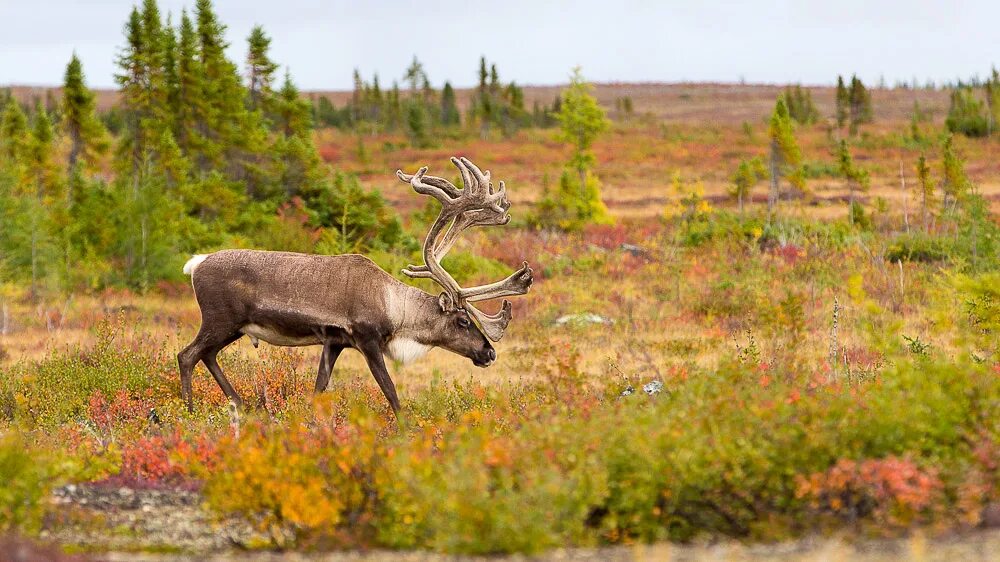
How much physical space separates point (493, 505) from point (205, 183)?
931 inches

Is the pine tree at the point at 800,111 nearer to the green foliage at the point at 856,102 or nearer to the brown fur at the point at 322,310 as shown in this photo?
the green foliage at the point at 856,102

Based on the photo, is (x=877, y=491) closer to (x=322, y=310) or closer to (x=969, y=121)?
(x=322, y=310)

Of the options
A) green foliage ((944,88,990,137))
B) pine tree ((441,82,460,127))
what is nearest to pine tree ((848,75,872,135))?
green foliage ((944,88,990,137))

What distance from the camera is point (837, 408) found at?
6477 millimetres

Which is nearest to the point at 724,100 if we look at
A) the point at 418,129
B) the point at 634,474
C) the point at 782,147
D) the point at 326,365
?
the point at 418,129

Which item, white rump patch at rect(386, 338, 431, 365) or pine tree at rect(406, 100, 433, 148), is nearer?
white rump patch at rect(386, 338, 431, 365)

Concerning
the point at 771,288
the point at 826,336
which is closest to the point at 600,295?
the point at 771,288

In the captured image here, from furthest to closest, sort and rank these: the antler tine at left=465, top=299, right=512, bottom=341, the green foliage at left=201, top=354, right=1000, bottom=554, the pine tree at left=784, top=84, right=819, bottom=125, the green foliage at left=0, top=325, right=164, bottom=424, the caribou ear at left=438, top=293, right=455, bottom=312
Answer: the pine tree at left=784, top=84, right=819, bottom=125, the antler tine at left=465, top=299, right=512, bottom=341, the green foliage at left=0, top=325, right=164, bottom=424, the caribou ear at left=438, top=293, right=455, bottom=312, the green foliage at left=201, top=354, right=1000, bottom=554

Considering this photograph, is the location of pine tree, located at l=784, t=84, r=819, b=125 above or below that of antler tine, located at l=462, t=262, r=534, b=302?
above

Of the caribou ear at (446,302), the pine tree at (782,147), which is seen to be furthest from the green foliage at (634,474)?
the pine tree at (782,147)

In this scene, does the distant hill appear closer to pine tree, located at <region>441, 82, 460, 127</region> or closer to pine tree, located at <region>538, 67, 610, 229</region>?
pine tree, located at <region>441, 82, 460, 127</region>

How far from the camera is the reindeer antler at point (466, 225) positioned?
35.9ft

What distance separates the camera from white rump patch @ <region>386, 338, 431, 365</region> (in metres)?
10.8

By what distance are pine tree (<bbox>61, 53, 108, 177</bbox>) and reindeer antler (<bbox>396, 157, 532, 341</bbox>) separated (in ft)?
127
